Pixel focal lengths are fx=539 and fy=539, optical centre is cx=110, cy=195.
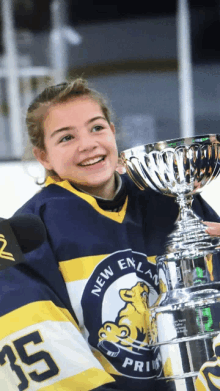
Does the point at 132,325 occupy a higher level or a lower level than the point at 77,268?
lower

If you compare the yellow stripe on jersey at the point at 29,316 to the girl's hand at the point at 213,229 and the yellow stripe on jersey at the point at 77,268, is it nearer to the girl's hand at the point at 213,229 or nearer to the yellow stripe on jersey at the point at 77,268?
the yellow stripe on jersey at the point at 77,268

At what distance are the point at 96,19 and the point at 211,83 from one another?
0.77 m

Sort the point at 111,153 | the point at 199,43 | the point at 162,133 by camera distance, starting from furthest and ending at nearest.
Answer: the point at 199,43 → the point at 162,133 → the point at 111,153

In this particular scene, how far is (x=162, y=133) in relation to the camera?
300cm

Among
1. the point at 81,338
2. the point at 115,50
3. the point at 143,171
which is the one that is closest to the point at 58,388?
the point at 81,338

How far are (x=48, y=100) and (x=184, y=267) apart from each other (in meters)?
0.39

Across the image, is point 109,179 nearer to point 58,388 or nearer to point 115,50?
point 58,388

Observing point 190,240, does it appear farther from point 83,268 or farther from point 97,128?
point 97,128

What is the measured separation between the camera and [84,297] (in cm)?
86

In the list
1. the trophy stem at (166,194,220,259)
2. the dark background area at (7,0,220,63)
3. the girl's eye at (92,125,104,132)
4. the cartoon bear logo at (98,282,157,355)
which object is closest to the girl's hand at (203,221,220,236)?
the trophy stem at (166,194,220,259)

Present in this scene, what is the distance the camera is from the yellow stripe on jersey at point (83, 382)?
2.52 ft

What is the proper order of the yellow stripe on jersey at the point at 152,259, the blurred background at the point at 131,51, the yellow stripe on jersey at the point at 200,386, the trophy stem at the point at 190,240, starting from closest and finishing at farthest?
the yellow stripe on jersey at the point at 200,386 → the trophy stem at the point at 190,240 → the yellow stripe on jersey at the point at 152,259 → the blurred background at the point at 131,51

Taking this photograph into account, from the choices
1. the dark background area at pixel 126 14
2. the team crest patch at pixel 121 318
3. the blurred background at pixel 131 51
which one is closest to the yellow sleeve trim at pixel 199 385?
the team crest patch at pixel 121 318

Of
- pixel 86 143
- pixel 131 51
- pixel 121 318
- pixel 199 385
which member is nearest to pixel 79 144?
pixel 86 143
